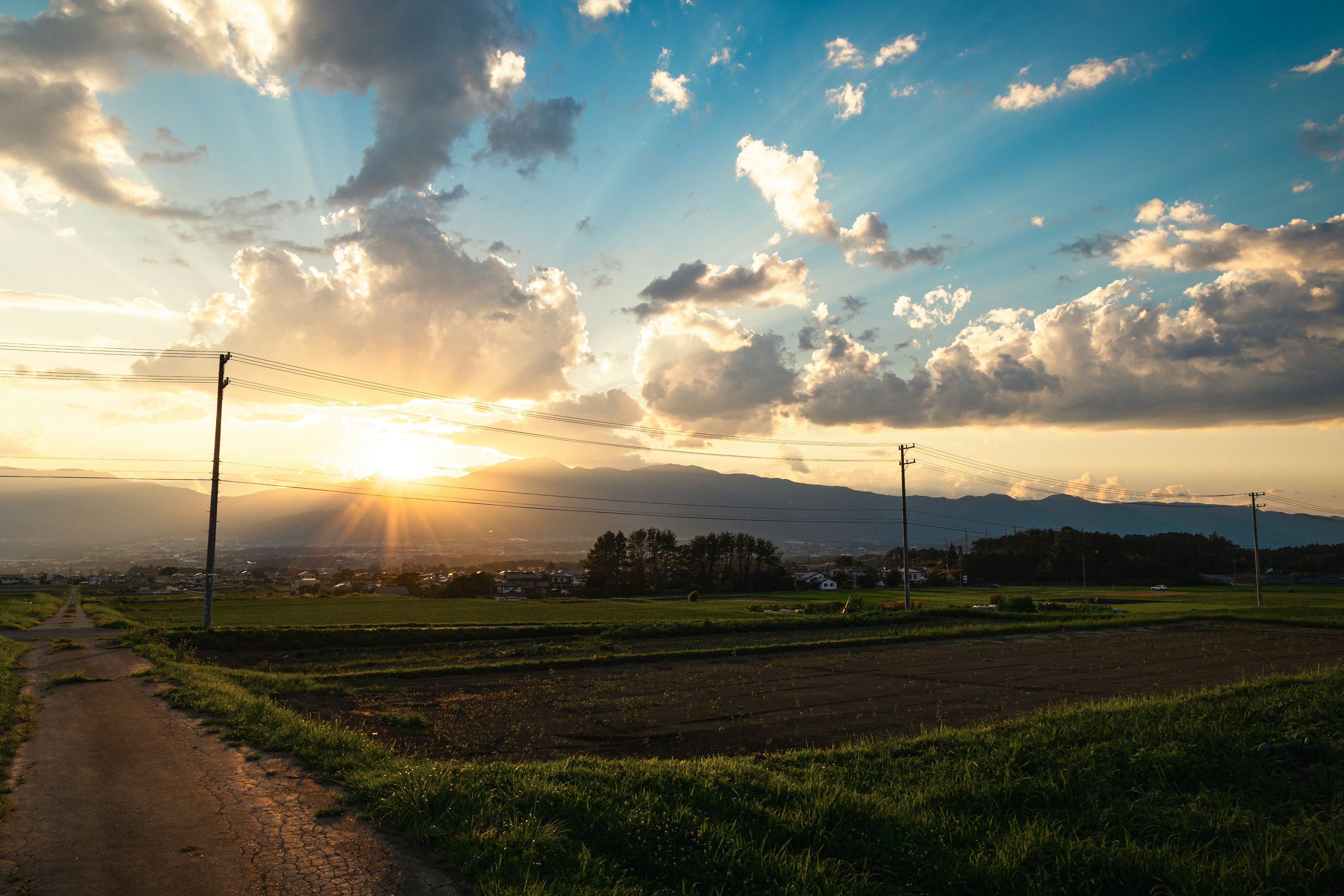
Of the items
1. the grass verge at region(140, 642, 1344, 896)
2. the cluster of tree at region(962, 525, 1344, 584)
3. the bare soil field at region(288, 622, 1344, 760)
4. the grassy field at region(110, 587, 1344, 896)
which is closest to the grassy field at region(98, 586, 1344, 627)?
the cluster of tree at region(962, 525, 1344, 584)

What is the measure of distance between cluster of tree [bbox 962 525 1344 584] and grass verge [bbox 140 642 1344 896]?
331 feet

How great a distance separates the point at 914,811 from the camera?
7551 mm

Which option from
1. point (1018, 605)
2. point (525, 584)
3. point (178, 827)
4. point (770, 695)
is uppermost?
point (178, 827)

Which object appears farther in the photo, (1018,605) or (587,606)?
(587,606)

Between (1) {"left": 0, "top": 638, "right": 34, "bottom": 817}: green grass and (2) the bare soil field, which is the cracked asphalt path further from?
(2) the bare soil field

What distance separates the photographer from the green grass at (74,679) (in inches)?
682

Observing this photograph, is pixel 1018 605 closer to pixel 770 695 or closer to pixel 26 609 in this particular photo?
pixel 770 695

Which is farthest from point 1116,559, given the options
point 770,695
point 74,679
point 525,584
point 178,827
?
point 178,827

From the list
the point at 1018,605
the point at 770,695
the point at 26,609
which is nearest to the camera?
the point at 770,695

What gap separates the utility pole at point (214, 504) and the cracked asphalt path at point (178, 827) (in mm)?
21045

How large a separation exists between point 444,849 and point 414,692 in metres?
13.5

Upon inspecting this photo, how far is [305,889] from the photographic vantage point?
5883 millimetres

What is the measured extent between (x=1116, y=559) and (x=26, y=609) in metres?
139

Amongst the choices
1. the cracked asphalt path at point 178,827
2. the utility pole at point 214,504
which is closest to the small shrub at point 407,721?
the cracked asphalt path at point 178,827
